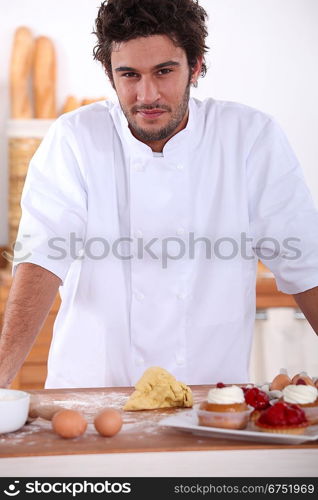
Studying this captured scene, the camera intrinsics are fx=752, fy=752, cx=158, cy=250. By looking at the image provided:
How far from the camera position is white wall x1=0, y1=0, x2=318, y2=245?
12.2 feet

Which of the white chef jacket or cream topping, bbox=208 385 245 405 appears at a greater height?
the white chef jacket

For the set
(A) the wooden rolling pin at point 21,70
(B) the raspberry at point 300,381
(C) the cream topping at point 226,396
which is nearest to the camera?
(C) the cream topping at point 226,396

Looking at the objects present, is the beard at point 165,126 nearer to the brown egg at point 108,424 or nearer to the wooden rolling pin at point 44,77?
the brown egg at point 108,424

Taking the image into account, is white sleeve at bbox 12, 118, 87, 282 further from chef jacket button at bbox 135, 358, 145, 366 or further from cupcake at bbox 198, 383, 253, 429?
cupcake at bbox 198, 383, 253, 429

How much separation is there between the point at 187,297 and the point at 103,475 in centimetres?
84

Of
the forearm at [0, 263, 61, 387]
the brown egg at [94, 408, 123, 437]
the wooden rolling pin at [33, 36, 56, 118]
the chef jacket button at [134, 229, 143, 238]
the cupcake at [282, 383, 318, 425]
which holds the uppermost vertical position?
the wooden rolling pin at [33, 36, 56, 118]

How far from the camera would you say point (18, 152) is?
3.68 metres

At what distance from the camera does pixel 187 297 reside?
1.82m

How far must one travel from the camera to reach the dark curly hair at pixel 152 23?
1712mm

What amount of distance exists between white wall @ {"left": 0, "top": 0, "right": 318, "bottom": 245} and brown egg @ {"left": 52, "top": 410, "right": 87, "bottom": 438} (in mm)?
2767

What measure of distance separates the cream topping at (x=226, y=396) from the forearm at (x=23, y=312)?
467 millimetres

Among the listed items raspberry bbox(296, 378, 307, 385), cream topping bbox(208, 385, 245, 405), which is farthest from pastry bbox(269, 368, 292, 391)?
cream topping bbox(208, 385, 245, 405)

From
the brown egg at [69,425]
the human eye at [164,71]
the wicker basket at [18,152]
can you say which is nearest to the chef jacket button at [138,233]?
the human eye at [164,71]

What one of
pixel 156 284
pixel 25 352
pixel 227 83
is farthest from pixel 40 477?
pixel 227 83
